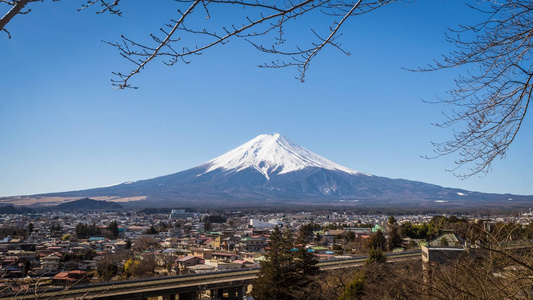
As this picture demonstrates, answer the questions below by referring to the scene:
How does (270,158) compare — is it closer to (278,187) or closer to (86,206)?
(278,187)

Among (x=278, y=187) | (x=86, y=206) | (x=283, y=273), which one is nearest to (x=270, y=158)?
(x=278, y=187)

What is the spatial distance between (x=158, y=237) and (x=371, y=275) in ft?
93.7

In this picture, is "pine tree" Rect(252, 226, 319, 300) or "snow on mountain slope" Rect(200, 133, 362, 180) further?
"snow on mountain slope" Rect(200, 133, 362, 180)

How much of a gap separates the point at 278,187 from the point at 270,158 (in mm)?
20295

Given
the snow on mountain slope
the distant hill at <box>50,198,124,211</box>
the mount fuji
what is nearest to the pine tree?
the distant hill at <box>50,198,124,211</box>

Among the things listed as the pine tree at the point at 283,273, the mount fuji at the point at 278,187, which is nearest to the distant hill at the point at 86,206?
the mount fuji at the point at 278,187

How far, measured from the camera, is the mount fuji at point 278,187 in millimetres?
118562

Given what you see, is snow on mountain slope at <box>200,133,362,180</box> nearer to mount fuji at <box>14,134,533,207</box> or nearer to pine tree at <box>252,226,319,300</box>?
mount fuji at <box>14,134,533,207</box>

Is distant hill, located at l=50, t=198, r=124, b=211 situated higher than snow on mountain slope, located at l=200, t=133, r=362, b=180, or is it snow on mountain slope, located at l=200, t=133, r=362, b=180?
snow on mountain slope, located at l=200, t=133, r=362, b=180

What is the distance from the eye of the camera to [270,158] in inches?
6038

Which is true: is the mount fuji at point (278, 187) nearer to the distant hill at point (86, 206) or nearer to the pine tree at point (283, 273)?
the distant hill at point (86, 206)

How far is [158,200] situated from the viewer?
366 ft

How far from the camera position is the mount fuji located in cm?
11856

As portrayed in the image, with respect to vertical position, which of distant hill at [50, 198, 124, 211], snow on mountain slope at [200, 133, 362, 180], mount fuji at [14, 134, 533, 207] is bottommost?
distant hill at [50, 198, 124, 211]
